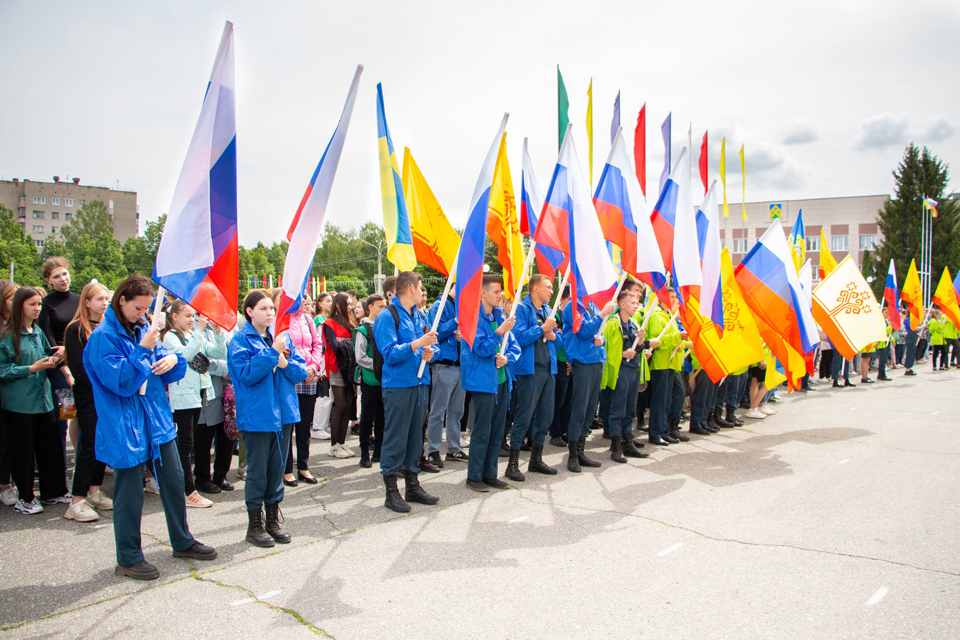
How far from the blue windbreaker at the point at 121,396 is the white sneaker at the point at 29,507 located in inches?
80.5

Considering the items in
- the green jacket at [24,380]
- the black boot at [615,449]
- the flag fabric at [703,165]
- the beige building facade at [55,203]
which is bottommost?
the black boot at [615,449]

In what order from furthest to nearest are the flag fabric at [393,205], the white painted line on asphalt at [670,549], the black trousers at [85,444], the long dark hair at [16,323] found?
the flag fabric at [393,205], the long dark hair at [16,323], the black trousers at [85,444], the white painted line on asphalt at [670,549]

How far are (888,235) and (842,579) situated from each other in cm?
5284

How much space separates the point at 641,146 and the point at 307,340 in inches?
235

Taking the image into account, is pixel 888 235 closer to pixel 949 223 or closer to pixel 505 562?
pixel 949 223

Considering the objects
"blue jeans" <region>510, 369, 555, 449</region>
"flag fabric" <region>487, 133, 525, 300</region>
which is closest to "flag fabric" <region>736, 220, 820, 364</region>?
"blue jeans" <region>510, 369, 555, 449</region>

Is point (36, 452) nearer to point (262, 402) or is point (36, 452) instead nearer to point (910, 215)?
point (262, 402)

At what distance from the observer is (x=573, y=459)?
21.7ft

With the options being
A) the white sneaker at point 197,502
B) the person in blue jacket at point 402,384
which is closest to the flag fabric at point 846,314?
the person in blue jacket at point 402,384

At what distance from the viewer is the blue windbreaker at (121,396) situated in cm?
368

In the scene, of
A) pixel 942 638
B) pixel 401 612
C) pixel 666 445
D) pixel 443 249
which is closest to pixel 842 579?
pixel 942 638

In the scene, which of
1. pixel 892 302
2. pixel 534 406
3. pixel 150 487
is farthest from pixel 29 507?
pixel 892 302

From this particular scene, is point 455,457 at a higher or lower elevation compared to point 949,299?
lower

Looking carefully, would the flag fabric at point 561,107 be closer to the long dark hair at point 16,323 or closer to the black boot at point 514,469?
the black boot at point 514,469
